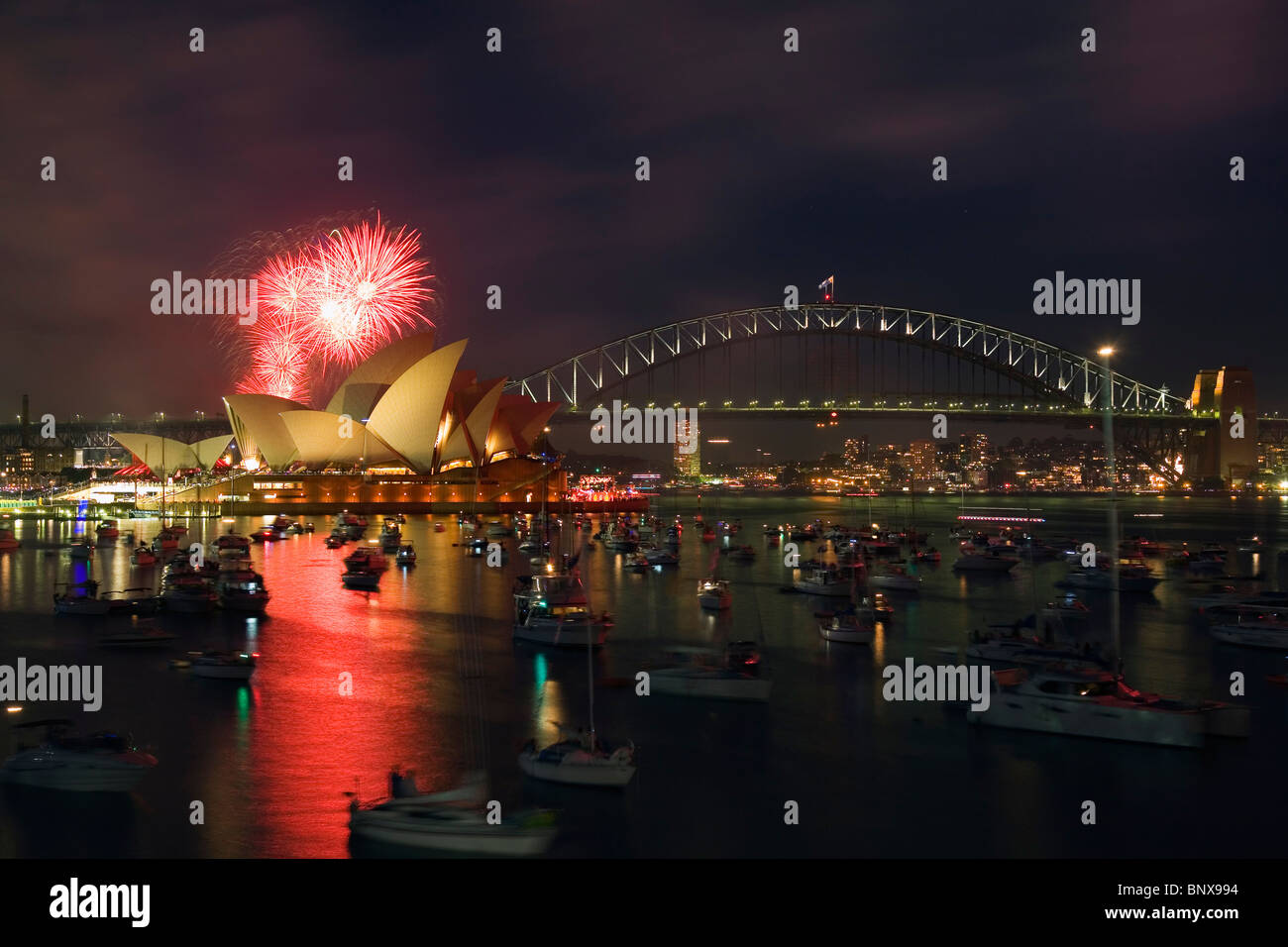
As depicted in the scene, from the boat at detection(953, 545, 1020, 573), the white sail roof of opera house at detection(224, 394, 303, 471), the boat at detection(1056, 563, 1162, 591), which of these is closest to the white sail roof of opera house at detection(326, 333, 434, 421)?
the white sail roof of opera house at detection(224, 394, 303, 471)

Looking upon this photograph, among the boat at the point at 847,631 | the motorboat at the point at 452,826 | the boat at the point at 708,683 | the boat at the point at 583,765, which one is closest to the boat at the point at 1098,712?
the boat at the point at 708,683

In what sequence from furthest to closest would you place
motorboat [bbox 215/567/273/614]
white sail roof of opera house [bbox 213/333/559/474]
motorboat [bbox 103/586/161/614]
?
white sail roof of opera house [bbox 213/333/559/474]
motorboat [bbox 215/567/273/614]
motorboat [bbox 103/586/161/614]

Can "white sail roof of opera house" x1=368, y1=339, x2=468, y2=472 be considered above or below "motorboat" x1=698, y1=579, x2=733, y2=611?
above

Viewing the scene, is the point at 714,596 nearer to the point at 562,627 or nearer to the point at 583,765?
the point at 562,627

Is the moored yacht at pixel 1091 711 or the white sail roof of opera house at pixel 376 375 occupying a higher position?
the white sail roof of opera house at pixel 376 375

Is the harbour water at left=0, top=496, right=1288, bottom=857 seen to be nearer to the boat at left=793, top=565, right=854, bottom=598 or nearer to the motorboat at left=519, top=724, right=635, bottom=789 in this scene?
the motorboat at left=519, top=724, right=635, bottom=789

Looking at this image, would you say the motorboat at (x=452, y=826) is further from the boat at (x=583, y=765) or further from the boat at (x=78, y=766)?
the boat at (x=78, y=766)

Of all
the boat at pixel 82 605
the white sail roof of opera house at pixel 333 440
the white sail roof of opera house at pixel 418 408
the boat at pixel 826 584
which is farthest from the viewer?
the white sail roof of opera house at pixel 333 440

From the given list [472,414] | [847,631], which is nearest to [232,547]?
[847,631]
